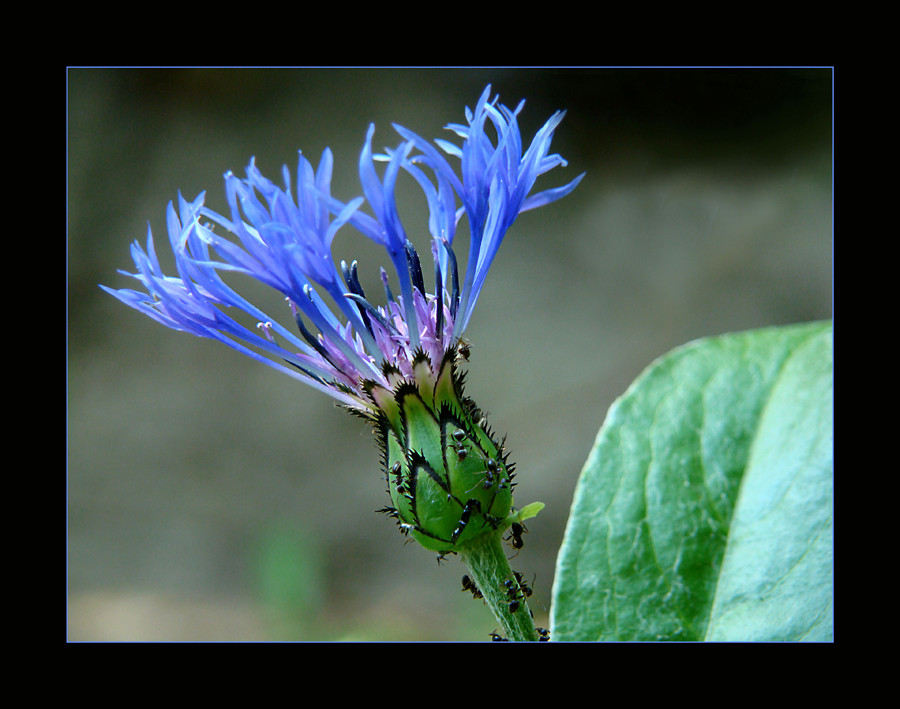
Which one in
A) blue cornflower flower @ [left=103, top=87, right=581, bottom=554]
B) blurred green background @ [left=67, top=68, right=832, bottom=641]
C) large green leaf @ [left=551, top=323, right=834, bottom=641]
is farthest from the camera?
blurred green background @ [left=67, top=68, right=832, bottom=641]

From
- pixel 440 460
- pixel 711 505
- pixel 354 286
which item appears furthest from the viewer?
pixel 711 505

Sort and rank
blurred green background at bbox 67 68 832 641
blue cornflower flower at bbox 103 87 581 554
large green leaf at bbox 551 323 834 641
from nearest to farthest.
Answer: blue cornflower flower at bbox 103 87 581 554 → large green leaf at bbox 551 323 834 641 → blurred green background at bbox 67 68 832 641

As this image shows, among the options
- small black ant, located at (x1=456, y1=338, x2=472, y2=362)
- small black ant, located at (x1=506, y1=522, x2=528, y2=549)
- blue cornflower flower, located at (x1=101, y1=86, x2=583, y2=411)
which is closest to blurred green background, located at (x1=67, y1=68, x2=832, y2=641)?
blue cornflower flower, located at (x1=101, y1=86, x2=583, y2=411)

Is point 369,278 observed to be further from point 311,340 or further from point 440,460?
point 440,460

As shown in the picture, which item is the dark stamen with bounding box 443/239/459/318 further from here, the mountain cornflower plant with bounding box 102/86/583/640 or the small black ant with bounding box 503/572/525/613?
the small black ant with bounding box 503/572/525/613

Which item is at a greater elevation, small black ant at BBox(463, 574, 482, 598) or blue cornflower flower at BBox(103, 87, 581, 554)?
blue cornflower flower at BBox(103, 87, 581, 554)

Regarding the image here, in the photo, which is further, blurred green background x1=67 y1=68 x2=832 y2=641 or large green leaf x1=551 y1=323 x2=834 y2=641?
blurred green background x1=67 y1=68 x2=832 y2=641

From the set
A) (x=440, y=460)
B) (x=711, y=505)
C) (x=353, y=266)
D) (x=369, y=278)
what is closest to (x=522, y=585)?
(x=440, y=460)
